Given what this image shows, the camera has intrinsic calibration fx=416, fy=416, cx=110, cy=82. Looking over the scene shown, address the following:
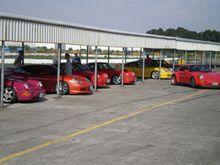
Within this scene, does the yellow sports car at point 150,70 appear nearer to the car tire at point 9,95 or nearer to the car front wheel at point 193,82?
the car front wheel at point 193,82

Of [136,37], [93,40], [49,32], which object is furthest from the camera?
[136,37]

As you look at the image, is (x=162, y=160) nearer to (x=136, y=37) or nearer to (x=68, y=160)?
(x=68, y=160)

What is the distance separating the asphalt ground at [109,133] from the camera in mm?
7172

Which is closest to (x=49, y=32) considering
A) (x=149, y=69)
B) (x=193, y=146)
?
(x=193, y=146)

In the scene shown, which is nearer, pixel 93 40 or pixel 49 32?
pixel 49 32

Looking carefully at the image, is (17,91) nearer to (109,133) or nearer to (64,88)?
(64,88)

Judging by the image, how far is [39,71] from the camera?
18.5 meters

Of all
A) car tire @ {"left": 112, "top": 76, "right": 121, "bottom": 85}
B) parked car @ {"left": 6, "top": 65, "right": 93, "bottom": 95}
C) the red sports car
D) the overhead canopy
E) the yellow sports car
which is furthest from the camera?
the yellow sports car

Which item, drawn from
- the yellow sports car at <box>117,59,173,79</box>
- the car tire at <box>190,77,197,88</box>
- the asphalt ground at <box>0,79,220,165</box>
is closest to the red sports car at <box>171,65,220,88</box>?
the car tire at <box>190,77,197,88</box>

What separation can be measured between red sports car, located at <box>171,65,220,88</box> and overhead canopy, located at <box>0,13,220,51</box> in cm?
344

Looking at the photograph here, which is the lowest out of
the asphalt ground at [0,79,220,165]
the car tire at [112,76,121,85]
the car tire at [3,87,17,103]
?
the asphalt ground at [0,79,220,165]

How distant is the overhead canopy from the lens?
13.9m

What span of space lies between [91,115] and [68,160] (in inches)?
211

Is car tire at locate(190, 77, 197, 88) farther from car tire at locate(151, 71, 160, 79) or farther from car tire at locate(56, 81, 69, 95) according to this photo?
car tire at locate(56, 81, 69, 95)
